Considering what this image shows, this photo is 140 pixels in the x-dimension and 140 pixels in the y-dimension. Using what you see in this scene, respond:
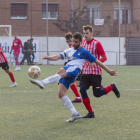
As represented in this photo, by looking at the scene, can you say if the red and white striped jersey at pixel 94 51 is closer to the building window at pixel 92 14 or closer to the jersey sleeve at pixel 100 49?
the jersey sleeve at pixel 100 49

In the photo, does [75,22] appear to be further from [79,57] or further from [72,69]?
[72,69]

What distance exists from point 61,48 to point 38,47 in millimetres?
1928

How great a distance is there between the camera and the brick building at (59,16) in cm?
2777

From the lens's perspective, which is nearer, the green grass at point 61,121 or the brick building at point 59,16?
the green grass at point 61,121

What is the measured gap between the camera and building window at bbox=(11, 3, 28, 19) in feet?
92.8

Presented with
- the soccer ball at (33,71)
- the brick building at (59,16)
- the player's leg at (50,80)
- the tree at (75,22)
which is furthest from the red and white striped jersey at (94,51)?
the brick building at (59,16)

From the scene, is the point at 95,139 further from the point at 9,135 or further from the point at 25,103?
the point at 25,103

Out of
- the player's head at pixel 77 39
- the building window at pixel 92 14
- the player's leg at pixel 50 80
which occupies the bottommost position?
the player's leg at pixel 50 80

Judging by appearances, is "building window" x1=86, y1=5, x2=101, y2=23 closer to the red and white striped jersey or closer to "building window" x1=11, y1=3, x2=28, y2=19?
"building window" x1=11, y1=3, x2=28, y2=19

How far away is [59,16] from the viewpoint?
92.2ft

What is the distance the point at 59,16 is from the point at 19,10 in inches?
138

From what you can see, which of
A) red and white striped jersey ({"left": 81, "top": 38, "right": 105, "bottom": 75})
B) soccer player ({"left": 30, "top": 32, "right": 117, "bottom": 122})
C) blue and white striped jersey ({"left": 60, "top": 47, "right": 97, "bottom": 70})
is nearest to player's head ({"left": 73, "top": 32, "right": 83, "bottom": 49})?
soccer player ({"left": 30, "top": 32, "right": 117, "bottom": 122})

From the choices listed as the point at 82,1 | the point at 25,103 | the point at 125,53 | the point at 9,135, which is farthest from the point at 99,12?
the point at 9,135

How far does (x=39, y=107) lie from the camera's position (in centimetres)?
668
